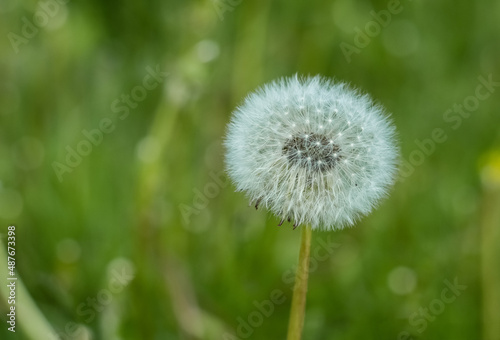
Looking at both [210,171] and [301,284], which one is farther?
[210,171]

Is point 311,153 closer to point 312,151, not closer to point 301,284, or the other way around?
point 312,151

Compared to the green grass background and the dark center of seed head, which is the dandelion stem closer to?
the dark center of seed head

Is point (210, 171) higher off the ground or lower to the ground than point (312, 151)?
higher

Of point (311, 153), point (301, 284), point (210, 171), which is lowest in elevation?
point (301, 284)

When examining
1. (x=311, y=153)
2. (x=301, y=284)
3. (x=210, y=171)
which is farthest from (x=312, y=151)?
(x=210, y=171)

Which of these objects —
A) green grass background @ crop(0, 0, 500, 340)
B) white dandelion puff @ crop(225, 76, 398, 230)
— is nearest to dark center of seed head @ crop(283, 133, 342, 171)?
white dandelion puff @ crop(225, 76, 398, 230)

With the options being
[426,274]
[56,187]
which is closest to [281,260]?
[426,274]

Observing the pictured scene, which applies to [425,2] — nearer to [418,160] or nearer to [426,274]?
[418,160]

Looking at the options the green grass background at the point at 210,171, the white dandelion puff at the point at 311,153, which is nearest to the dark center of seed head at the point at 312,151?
the white dandelion puff at the point at 311,153
